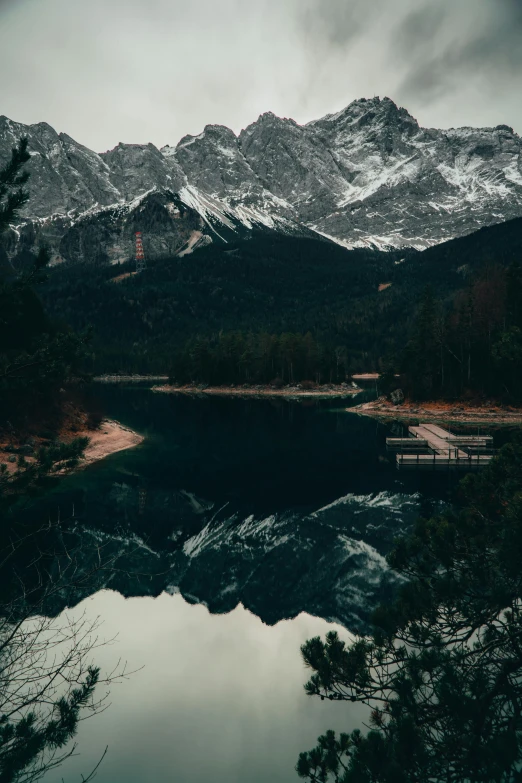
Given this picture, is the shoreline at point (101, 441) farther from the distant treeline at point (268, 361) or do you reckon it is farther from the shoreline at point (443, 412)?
the distant treeline at point (268, 361)

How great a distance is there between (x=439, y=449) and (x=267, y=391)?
268 feet

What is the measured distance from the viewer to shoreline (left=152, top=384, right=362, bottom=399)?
132m

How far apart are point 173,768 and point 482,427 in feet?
241

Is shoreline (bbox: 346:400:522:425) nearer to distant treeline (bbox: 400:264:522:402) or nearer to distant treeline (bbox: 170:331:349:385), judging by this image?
distant treeline (bbox: 400:264:522:402)

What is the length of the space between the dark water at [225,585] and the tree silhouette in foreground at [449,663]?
3.88m

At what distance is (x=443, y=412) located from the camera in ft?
291

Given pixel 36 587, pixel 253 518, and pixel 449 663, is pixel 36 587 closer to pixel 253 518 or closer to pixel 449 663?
pixel 449 663

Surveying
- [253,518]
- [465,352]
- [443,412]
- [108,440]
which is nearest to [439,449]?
[253,518]

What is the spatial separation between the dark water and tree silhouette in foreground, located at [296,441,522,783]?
3876mm

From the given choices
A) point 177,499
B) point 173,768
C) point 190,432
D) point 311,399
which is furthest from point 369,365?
point 173,768

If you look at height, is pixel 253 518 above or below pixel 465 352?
below

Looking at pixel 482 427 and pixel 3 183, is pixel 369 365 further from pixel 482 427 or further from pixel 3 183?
pixel 3 183

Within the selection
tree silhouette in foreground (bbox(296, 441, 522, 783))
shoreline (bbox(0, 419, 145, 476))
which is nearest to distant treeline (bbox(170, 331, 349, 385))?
shoreline (bbox(0, 419, 145, 476))

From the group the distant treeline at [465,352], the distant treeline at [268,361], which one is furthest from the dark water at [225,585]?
the distant treeline at [268,361]
